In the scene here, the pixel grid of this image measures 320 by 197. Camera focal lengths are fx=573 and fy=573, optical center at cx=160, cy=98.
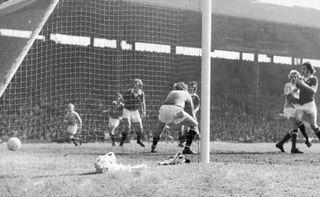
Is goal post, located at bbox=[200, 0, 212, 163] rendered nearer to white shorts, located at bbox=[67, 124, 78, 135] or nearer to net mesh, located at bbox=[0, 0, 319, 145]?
net mesh, located at bbox=[0, 0, 319, 145]

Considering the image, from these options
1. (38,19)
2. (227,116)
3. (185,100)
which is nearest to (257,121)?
(227,116)

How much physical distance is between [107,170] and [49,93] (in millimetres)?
15847

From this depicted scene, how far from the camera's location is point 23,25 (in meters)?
8.21

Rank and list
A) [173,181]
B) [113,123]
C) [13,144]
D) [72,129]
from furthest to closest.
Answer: [113,123], [72,129], [13,144], [173,181]

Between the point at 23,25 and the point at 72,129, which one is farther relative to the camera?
the point at 72,129

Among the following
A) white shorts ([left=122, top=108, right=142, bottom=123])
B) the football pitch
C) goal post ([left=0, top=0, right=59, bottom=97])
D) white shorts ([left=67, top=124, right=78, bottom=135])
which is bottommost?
the football pitch

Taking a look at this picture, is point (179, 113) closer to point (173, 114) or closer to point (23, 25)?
point (173, 114)

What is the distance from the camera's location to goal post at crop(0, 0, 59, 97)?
24.1ft

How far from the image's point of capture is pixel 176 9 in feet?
75.3

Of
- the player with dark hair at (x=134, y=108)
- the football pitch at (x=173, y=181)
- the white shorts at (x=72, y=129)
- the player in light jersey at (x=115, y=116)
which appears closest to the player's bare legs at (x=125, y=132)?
the player with dark hair at (x=134, y=108)

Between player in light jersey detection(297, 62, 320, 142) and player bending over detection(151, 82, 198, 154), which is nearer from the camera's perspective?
player bending over detection(151, 82, 198, 154)

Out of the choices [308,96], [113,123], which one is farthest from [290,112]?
[113,123]

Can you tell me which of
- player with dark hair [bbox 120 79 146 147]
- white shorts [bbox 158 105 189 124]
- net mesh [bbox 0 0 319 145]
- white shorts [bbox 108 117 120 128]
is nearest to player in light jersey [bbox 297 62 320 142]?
white shorts [bbox 158 105 189 124]

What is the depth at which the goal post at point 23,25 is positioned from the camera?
734 cm
